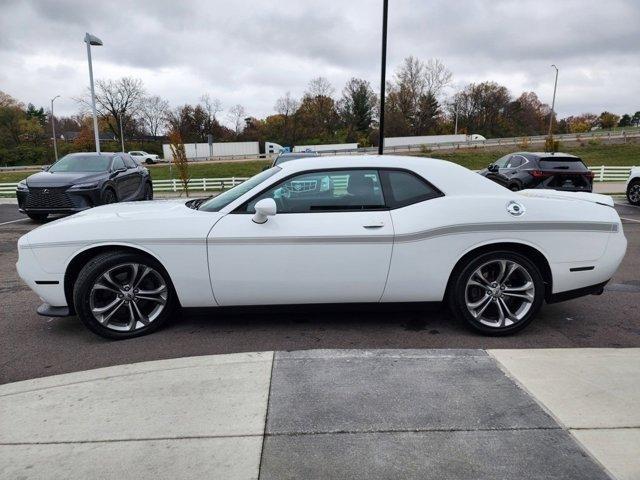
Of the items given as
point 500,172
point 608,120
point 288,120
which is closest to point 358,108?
point 288,120

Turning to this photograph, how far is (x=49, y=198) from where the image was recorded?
9.98 m

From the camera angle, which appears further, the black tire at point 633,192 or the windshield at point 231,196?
the black tire at point 633,192

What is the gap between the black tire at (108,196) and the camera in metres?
10.3

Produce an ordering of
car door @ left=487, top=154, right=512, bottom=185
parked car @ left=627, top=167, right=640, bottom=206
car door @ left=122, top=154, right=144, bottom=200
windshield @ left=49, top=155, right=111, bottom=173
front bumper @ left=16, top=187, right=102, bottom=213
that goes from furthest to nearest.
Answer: parked car @ left=627, top=167, right=640, bottom=206 → car door @ left=487, top=154, right=512, bottom=185 → car door @ left=122, top=154, right=144, bottom=200 → windshield @ left=49, top=155, right=111, bottom=173 → front bumper @ left=16, top=187, right=102, bottom=213

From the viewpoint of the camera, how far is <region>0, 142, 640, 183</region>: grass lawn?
37406mm

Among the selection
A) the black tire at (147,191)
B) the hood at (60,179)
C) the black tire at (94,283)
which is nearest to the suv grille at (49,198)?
the hood at (60,179)

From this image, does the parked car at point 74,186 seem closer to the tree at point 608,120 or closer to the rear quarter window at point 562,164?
the rear quarter window at point 562,164

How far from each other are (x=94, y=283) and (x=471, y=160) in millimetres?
43028

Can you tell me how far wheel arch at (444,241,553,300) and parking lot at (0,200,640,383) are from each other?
368 mm

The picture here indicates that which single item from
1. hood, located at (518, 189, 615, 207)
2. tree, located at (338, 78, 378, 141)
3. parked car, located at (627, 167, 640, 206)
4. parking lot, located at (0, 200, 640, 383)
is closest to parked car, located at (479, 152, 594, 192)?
parked car, located at (627, 167, 640, 206)

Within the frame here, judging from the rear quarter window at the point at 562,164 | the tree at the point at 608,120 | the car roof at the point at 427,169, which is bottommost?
the rear quarter window at the point at 562,164

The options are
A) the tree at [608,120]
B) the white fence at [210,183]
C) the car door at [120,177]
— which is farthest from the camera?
the tree at [608,120]

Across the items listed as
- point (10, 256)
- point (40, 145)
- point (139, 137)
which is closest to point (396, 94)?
point (139, 137)

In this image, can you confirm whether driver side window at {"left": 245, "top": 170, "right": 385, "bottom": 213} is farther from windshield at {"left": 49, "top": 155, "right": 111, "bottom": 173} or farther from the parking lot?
windshield at {"left": 49, "top": 155, "right": 111, "bottom": 173}
